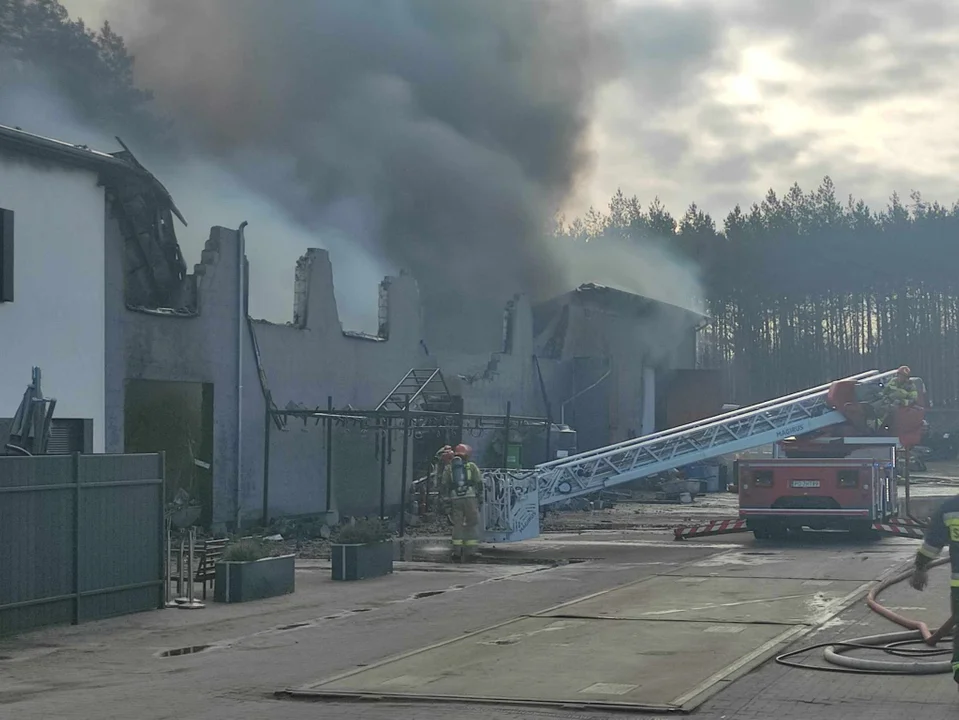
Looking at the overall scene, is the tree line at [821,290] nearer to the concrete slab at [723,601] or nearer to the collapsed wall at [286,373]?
the collapsed wall at [286,373]

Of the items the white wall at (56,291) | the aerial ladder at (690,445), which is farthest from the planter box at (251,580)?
the aerial ladder at (690,445)

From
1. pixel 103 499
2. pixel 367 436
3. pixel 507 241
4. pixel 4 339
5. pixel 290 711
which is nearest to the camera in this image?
pixel 290 711

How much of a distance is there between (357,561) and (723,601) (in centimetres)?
503

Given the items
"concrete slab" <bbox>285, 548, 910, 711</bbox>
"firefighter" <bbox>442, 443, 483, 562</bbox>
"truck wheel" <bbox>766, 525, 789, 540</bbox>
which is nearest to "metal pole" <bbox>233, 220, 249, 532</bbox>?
"firefighter" <bbox>442, 443, 483, 562</bbox>

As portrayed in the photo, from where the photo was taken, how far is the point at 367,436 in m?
27.7

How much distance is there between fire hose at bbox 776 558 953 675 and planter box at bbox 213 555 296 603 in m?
6.67

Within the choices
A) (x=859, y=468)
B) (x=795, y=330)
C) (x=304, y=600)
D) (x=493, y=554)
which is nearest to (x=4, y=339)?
(x=304, y=600)

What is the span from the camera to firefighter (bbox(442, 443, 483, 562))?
1912 centimetres

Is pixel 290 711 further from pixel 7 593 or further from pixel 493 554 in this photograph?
pixel 493 554

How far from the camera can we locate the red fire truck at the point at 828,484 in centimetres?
2012

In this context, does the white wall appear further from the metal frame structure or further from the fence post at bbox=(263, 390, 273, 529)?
the metal frame structure

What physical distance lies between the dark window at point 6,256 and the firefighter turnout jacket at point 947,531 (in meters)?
12.9

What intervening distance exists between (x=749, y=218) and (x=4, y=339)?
58927 mm

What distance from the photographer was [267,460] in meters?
23.9
